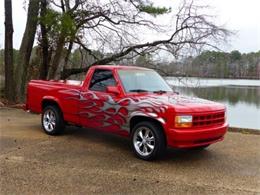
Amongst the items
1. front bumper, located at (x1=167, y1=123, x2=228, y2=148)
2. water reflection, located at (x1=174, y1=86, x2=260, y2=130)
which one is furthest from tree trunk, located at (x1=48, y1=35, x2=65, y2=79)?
front bumper, located at (x1=167, y1=123, x2=228, y2=148)

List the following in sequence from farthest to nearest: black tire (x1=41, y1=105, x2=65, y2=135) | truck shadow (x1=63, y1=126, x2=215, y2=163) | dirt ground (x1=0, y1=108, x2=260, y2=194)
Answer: black tire (x1=41, y1=105, x2=65, y2=135) < truck shadow (x1=63, y1=126, x2=215, y2=163) < dirt ground (x1=0, y1=108, x2=260, y2=194)

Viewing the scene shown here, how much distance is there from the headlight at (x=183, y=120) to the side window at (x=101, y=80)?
174 centimetres

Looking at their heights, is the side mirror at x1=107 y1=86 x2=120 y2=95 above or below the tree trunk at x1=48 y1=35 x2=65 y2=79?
below

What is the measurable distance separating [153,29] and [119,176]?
1261cm

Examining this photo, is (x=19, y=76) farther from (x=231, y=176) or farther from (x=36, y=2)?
(x=231, y=176)

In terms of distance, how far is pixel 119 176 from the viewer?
5.52 metres

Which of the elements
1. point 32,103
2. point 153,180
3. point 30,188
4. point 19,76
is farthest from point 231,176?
point 19,76

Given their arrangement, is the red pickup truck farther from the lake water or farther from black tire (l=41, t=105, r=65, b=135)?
the lake water

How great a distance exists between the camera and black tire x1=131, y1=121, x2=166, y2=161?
6.29 metres

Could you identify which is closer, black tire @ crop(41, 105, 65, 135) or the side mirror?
the side mirror

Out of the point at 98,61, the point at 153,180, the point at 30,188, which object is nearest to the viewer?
the point at 30,188

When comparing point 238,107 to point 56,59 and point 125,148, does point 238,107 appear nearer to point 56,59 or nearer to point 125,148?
point 56,59

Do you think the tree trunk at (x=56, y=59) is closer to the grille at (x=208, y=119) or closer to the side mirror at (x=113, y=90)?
the side mirror at (x=113, y=90)

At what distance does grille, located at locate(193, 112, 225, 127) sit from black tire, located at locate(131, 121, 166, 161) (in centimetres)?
→ 61
